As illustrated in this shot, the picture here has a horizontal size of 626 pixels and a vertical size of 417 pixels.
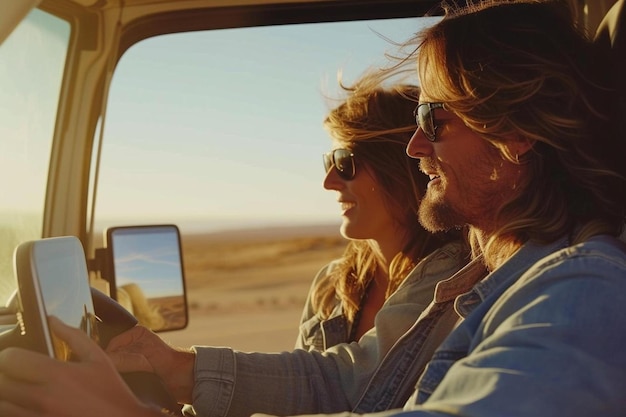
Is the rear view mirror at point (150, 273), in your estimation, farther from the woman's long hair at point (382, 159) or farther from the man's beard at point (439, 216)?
the man's beard at point (439, 216)

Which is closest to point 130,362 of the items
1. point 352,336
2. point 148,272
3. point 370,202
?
point 148,272

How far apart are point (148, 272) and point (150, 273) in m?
0.01

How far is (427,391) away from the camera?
1.85 meters

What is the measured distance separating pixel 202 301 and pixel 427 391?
21321mm

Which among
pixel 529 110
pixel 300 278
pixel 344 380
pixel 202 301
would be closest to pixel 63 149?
pixel 344 380

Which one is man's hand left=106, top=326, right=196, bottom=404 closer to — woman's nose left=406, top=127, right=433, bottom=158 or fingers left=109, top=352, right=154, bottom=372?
fingers left=109, top=352, right=154, bottom=372

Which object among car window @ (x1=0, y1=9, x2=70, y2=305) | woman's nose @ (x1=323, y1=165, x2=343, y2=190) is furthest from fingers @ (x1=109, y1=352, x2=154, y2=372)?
woman's nose @ (x1=323, y1=165, x2=343, y2=190)

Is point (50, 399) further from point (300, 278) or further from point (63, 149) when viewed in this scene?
point (300, 278)

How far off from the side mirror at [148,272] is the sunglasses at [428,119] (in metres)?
1.04

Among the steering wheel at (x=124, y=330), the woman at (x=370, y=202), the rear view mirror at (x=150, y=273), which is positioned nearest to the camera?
the steering wheel at (x=124, y=330)

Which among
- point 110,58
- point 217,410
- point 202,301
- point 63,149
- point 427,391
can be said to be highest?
point 110,58

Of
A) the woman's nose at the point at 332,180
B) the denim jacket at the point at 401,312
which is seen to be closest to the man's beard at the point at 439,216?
the denim jacket at the point at 401,312

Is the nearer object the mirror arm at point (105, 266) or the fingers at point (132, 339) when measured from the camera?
the fingers at point (132, 339)

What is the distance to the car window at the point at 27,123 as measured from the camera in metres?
2.84
